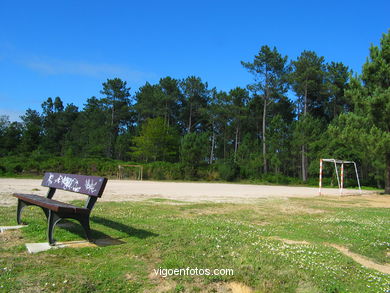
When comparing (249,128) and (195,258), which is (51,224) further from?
(249,128)

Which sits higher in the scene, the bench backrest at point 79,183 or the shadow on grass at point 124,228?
the bench backrest at point 79,183

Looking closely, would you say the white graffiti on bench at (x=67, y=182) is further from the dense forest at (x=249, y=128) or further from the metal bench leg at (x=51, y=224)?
the dense forest at (x=249, y=128)

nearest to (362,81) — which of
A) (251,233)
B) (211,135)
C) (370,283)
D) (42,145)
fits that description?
(251,233)

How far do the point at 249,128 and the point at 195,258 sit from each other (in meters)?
52.7

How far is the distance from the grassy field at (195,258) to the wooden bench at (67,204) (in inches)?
16.7

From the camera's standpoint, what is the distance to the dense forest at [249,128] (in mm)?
19703

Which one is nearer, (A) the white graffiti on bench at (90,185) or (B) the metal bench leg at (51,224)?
(B) the metal bench leg at (51,224)

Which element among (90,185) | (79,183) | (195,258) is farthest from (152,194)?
(195,258)

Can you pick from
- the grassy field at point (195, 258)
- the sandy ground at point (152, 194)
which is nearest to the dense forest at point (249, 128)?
the sandy ground at point (152, 194)

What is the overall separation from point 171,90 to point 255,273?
55.6 meters

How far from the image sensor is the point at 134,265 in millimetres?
3842

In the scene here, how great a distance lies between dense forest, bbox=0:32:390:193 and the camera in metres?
19.7

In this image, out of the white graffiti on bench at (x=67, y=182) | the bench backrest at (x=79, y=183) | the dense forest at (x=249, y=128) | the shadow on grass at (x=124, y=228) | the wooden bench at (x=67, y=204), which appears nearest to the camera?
the wooden bench at (x=67, y=204)

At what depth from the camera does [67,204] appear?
5.27m
